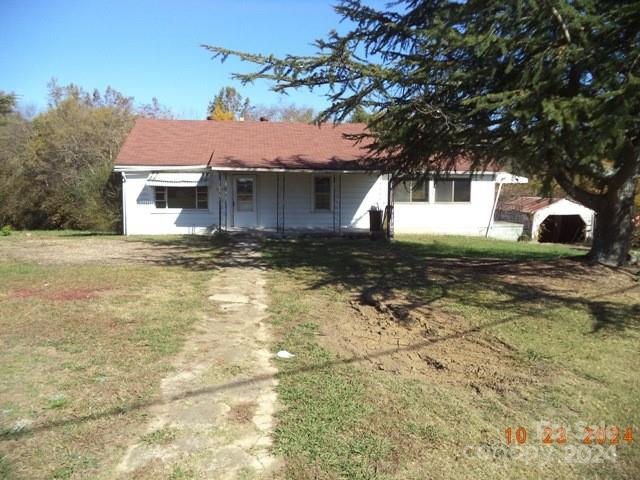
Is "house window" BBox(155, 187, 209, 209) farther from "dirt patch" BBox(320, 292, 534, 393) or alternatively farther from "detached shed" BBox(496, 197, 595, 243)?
"detached shed" BBox(496, 197, 595, 243)

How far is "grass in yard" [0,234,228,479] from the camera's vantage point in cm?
326

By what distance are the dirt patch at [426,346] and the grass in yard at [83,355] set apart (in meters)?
2.04

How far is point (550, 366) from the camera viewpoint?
4875 mm

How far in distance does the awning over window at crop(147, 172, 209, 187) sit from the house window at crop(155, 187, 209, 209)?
24.0 inches

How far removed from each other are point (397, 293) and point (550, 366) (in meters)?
3.35

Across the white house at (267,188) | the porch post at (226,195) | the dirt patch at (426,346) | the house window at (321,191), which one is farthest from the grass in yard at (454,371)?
A: the house window at (321,191)

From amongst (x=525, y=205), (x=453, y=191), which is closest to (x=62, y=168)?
(x=453, y=191)

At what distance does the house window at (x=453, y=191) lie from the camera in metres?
20.4

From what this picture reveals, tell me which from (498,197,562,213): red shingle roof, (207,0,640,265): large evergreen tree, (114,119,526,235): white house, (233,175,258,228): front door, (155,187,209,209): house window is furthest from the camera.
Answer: (498,197,562,213): red shingle roof

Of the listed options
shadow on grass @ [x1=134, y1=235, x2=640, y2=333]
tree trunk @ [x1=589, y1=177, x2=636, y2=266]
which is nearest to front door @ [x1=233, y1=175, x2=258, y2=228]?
shadow on grass @ [x1=134, y1=235, x2=640, y2=333]

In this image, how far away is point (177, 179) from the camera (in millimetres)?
17828

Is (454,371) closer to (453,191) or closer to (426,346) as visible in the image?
Answer: (426,346)

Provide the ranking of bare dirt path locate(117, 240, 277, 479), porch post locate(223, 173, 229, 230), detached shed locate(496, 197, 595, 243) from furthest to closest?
detached shed locate(496, 197, 595, 243) → porch post locate(223, 173, 229, 230) → bare dirt path locate(117, 240, 277, 479)

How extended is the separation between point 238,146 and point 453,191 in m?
9.08
